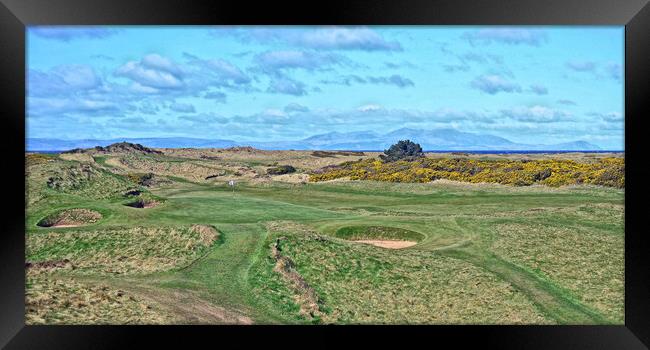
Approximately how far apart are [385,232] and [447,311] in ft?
36.2

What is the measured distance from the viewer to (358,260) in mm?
17969

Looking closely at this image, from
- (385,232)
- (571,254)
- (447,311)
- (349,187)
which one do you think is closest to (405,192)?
(349,187)

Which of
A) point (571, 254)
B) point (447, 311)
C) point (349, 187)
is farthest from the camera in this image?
point (349, 187)

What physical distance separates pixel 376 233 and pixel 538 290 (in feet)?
34.9

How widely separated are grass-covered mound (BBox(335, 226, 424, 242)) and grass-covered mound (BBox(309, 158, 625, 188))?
23.0 meters

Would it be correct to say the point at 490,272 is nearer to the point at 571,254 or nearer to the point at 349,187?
the point at 571,254

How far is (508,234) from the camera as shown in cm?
2266

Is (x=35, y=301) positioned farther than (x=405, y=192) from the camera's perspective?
No

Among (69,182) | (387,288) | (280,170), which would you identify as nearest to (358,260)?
(387,288)

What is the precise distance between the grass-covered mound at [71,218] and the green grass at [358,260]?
0.42 metres

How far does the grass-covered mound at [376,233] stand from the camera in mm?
24734

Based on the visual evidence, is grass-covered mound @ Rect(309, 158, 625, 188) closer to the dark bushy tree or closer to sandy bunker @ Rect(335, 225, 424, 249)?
the dark bushy tree

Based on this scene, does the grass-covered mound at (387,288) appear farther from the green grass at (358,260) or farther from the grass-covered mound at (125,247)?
the grass-covered mound at (125,247)

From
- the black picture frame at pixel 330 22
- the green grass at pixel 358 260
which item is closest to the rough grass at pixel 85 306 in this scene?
the green grass at pixel 358 260
